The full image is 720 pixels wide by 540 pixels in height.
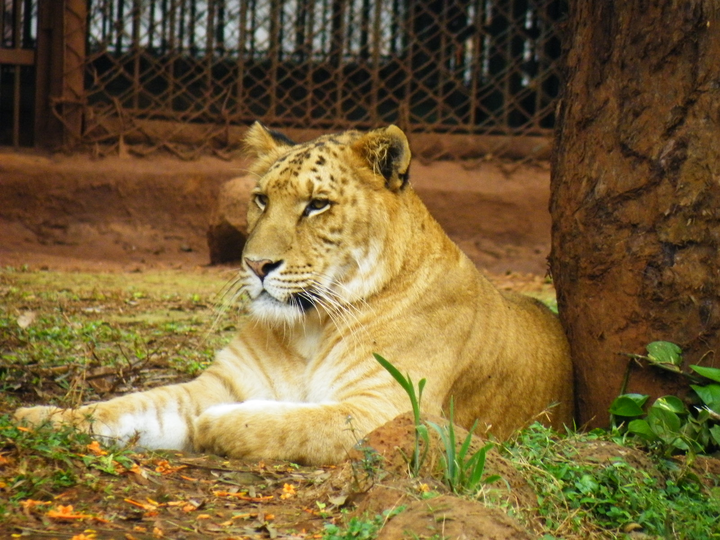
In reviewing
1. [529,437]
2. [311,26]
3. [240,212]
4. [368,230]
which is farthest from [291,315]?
[311,26]

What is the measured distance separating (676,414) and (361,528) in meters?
1.74

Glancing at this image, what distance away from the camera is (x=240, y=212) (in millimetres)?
8523

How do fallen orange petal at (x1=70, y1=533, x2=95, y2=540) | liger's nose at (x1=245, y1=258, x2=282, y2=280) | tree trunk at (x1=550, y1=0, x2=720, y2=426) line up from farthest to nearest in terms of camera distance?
liger's nose at (x1=245, y1=258, x2=282, y2=280) < tree trunk at (x1=550, y1=0, x2=720, y2=426) < fallen orange petal at (x1=70, y1=533, x2=95, y2=540)

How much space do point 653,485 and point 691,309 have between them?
87 centimetres

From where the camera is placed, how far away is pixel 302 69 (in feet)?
32.0

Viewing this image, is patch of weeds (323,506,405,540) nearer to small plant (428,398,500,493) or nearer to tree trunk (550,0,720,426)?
small plant (428,398,500,493)

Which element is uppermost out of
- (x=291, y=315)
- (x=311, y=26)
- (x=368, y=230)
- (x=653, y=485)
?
(x=311, y=26)

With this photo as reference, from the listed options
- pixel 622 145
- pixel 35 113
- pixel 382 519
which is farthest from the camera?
pixel 35 113

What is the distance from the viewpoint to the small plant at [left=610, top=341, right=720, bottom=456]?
12.7 ft

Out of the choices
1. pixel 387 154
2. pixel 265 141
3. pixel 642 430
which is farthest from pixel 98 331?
pixel 642 430

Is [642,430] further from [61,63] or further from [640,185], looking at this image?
[61,63]

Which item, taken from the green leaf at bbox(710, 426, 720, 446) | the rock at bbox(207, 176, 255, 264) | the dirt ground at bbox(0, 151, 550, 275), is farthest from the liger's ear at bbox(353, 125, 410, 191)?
the dirt ground at bbox(0, 151, 550, 275)

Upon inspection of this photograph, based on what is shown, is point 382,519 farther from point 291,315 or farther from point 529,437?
point 291,315

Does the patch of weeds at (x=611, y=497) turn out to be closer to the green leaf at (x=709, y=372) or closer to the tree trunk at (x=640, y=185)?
the green leaf at (x=709, y=372)
